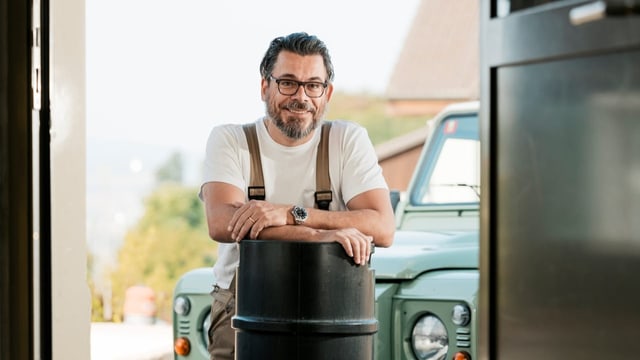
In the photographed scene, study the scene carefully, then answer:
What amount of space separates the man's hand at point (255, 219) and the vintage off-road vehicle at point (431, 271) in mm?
802

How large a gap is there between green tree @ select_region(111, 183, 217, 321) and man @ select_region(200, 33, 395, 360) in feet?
33.9

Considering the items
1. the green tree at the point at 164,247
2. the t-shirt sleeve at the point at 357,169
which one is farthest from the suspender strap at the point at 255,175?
the green tree at the point at 164,247

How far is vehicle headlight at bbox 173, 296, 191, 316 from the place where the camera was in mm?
5094

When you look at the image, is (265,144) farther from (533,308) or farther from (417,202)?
(417,202)

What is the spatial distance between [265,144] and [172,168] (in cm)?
1903

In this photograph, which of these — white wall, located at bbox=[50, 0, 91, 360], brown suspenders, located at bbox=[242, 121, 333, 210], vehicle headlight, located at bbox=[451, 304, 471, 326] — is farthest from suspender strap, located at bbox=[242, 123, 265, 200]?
vehicle headlight, located at bbox=[451, 304, 471, 326]

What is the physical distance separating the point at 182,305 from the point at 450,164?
134cm

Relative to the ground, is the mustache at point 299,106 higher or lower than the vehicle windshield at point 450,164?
higher

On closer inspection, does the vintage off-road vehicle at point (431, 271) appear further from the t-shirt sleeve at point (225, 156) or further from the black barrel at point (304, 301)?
the black barrel at point (304, 301)

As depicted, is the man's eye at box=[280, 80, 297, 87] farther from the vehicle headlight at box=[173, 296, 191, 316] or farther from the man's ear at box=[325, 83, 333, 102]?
the vehicle headlight at box=[173, 296, 191, 316]

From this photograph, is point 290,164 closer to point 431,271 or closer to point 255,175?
point 255,175

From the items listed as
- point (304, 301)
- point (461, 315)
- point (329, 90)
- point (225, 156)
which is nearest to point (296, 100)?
point (329, 90)

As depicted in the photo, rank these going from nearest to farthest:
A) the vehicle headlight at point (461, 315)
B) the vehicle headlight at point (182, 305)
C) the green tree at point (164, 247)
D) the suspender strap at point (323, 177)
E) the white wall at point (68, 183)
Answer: the white wall at point (68, 183), the suspender strap at point (323, 177), the vehicle headlight at point (461, 315), the vehicle headlight at point (182, 305), the green tree at point (164, 247)

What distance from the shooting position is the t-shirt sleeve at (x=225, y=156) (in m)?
3.72
